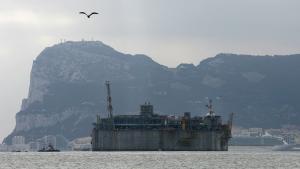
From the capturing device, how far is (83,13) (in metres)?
184

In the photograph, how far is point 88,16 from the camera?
183 meters

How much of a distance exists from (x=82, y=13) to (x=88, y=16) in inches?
61.7

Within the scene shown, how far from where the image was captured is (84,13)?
604 feet

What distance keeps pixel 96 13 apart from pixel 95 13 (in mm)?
213

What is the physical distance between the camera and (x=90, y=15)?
182750mm

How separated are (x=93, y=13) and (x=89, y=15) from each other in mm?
784

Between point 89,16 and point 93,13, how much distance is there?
0.84 metres

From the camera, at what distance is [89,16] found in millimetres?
182750

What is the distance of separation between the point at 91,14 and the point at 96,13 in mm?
1157

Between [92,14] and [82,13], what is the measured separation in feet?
5.55

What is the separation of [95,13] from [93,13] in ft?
2.38

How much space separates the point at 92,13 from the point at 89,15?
1.98 feet

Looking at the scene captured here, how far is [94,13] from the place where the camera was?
182 m

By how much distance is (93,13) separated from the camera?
183 meters
